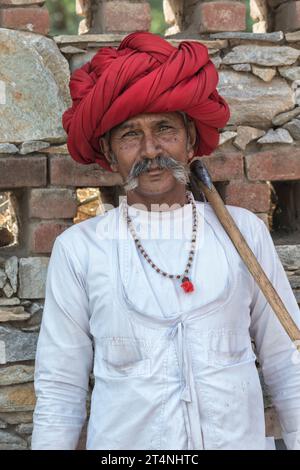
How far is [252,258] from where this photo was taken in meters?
2.61

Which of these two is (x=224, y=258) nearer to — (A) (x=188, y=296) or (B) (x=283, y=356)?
(A) (x=188, y=296)

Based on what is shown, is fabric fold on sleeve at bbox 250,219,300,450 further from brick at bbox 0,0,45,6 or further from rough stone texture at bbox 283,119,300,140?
brick at bbox 0,0,45,6

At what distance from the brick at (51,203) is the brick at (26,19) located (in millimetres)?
578

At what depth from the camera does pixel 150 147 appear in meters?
2.67

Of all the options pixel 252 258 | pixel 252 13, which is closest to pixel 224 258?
pixel 252 258

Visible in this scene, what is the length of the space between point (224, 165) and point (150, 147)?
0.59 m

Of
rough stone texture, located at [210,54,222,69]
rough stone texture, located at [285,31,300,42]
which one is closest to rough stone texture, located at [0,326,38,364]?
rough stone texture, located at [210,54,222,69]

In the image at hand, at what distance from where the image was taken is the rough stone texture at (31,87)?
119 inches

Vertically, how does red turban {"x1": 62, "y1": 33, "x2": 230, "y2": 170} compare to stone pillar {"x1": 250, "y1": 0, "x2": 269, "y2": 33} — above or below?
below

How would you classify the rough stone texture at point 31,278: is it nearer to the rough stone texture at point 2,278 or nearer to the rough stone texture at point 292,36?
the rough stone texture at point 2,278

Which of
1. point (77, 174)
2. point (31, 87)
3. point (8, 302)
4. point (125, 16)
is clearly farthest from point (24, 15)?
point (8, 302)

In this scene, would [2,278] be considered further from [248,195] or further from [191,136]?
[248,195]

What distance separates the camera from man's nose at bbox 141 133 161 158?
267 centimetres

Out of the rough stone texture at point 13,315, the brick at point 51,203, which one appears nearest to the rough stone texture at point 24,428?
the rough stone texture at point 13,315
